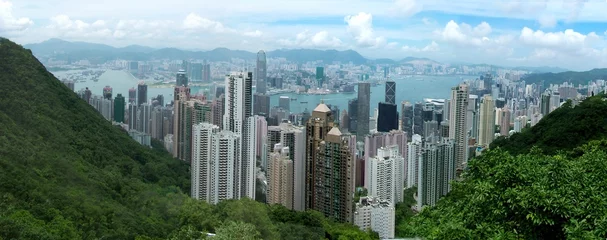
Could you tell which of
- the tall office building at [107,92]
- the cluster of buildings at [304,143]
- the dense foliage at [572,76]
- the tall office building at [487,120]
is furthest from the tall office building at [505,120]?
the tall office building at [107,92]

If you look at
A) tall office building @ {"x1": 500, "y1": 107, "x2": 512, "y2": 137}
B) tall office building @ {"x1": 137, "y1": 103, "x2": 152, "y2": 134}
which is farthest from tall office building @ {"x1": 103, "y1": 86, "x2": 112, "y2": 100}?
tall office building @ {"x1": 500, "y1": 107, "x2": 512, "y2": 137}

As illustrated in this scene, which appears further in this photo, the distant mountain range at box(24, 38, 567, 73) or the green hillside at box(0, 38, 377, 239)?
the distant mountain range at box(24, 38, 567, 73)

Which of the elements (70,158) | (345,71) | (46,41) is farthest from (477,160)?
(345,71)

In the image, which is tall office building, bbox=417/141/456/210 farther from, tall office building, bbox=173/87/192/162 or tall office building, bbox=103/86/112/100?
tall office building, bbox=103/86/112/100

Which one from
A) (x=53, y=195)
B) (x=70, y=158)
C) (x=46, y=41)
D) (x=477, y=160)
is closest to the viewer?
(x=477, y=160)

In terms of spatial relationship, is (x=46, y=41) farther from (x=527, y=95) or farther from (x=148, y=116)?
(x=527, y=95)

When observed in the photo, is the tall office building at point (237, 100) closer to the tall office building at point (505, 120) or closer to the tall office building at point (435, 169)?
the tall office building at point (435, 169)

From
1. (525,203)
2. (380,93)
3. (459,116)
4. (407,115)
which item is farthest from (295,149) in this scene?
(525,203)
